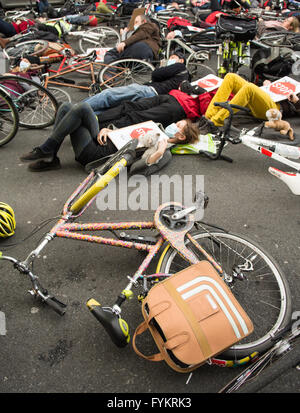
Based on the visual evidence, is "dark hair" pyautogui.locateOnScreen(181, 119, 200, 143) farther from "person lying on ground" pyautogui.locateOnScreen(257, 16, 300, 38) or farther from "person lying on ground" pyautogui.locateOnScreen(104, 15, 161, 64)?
"person lying on ground" pyautogui.locateOnScreen(257, 16, 300, 38)

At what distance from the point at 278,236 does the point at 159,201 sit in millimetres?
1294

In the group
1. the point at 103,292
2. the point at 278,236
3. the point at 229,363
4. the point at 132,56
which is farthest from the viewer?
the point at 132,56

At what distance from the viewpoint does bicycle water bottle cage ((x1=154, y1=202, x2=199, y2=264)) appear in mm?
2049

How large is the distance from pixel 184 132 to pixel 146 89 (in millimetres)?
1215

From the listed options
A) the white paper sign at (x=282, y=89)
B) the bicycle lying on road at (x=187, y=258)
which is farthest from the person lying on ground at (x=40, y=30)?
the bicycle lying on road at (x=187, y=258)

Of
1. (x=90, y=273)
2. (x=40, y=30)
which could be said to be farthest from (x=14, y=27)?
(x=90, y=273)

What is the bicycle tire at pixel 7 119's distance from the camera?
142 inches

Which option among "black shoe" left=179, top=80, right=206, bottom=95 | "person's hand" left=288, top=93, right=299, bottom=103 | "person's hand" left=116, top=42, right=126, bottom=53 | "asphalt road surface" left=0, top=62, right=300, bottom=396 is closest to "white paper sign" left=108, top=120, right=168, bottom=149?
"asphalt road surface" left=0, top=62, right=300, bottom=396

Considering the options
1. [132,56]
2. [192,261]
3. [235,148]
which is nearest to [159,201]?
[192,261]

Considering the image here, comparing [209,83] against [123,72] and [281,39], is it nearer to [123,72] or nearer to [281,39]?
[123,72]

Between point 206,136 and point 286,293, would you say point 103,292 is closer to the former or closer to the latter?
point 286,293

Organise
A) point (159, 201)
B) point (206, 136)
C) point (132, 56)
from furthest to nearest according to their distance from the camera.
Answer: point (132, 56), point (206, 136), point (159, 201)

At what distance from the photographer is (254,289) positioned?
2291 mm

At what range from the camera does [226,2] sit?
8781 mm
